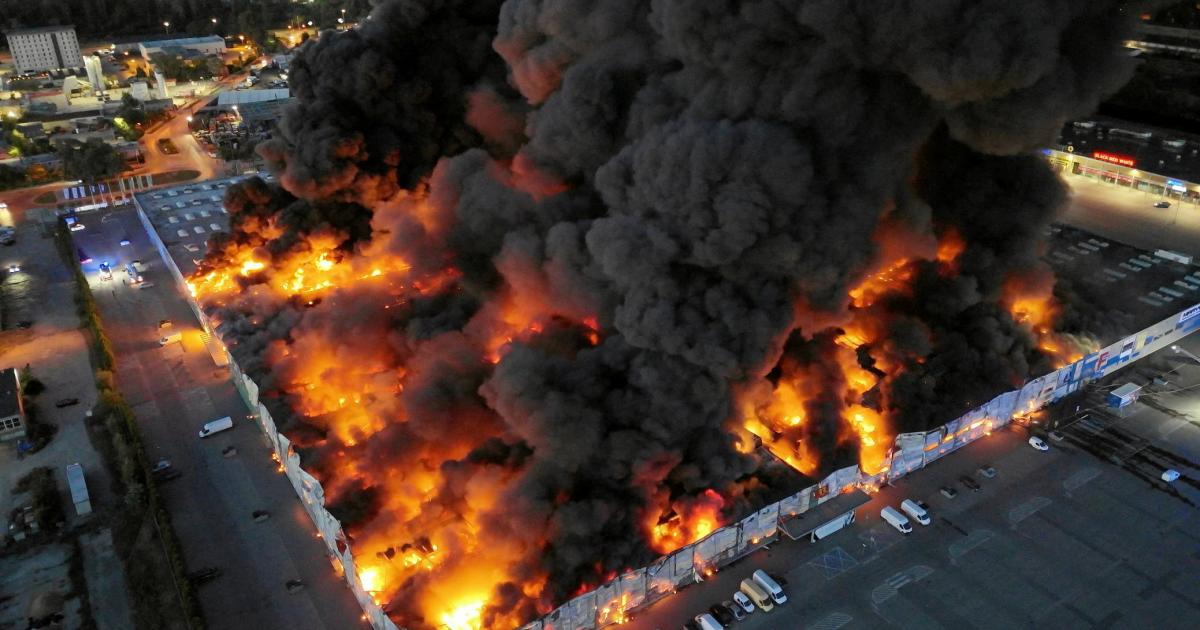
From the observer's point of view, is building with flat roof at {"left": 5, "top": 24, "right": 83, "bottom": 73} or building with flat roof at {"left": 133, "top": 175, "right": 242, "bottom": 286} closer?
building with flat roof at {"left": 133, "top": 175, "right": 242, "bottom": 286}

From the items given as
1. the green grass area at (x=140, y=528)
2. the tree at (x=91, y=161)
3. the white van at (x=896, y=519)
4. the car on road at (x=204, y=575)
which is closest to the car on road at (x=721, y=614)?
the white van at (x=896, y=519)

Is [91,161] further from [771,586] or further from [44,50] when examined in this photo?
[771,586]

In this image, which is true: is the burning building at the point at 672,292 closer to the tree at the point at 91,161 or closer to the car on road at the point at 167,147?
the tree at the point at 91,161

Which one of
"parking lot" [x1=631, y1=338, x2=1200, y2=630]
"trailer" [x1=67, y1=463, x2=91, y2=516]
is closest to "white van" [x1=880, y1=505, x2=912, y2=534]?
"parking lot" [x1=631, y1=338, x2=1200, y2=630]

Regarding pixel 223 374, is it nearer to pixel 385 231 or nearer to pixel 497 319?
pixel 385 231

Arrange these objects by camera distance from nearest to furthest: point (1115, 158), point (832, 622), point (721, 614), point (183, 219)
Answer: point (832, 622) → point (721, 614) → point (183, 219) → point (1115, 158)

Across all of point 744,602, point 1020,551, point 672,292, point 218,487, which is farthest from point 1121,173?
point 218,487

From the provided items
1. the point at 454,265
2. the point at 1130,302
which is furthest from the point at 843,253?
the point at 1130,302

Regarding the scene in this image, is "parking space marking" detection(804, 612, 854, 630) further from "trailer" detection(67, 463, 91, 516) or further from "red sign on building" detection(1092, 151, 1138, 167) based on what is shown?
"red sign on building" detection(1092, 151, 1138, 167)
